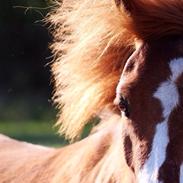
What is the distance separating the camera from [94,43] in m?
3.88

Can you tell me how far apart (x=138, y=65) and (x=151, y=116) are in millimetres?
299

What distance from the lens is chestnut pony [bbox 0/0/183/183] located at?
3.31 m

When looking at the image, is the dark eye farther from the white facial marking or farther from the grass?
the grass

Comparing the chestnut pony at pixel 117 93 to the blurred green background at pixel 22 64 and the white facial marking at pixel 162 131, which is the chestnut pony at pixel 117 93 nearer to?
the white facial marking at pixel 162 131

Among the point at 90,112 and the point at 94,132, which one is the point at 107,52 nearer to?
the point at 90,112

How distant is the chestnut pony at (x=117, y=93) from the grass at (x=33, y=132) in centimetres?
741

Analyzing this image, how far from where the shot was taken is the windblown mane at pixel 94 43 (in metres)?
3.64

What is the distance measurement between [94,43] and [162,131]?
0.76 metres

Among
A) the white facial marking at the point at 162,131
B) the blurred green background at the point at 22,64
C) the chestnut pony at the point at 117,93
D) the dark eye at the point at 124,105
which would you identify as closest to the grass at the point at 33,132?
the blurred green background at the point at 22,64

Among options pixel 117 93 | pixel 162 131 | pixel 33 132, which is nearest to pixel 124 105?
pixel 117 93

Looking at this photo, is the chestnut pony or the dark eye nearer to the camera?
the chestnut pony

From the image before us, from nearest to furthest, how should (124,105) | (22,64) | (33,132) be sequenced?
(124,105)
(33,132)
(22,64)

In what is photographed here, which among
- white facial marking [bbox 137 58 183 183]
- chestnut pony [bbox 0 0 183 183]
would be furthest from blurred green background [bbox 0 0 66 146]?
white facial marking [bbox 137 58 183 183]

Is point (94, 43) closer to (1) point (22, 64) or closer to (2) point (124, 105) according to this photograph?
(2) point (124, 105)
